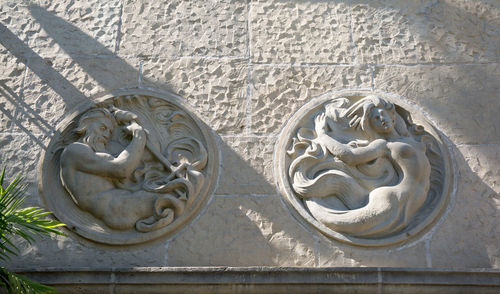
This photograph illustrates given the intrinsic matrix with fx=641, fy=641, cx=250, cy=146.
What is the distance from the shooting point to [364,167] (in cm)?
399

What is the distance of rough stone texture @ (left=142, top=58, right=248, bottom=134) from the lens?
166 inches

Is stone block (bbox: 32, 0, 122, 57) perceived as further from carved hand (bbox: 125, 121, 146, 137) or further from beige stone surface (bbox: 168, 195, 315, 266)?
beige stone surface (bbox: 168, 195, 315, 266)

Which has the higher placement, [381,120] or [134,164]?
[381,120]

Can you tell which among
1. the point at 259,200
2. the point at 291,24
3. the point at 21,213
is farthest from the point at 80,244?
the point at 291,24

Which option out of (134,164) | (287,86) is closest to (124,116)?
(134,164)

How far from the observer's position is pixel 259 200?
155 inches

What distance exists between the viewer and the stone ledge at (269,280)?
3.51 m

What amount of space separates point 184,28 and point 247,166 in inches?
45.5

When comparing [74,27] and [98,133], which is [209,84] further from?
[74,27]

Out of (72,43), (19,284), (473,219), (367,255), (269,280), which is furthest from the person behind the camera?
(72,43)

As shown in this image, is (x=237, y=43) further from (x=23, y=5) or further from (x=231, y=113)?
(x=23, y=5)

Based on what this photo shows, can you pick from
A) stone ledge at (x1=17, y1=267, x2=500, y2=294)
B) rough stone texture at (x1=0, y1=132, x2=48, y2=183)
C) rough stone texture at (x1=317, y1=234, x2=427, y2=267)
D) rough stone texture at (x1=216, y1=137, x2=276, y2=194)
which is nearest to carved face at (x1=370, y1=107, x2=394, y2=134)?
rough stone texture at (x1=216, y1=137, x2=276, y2=194)

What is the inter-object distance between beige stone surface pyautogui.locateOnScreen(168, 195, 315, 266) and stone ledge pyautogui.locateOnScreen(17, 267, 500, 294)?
203 mm

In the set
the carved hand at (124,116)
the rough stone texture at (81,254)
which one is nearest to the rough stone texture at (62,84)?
the carved hand at (124,116)
